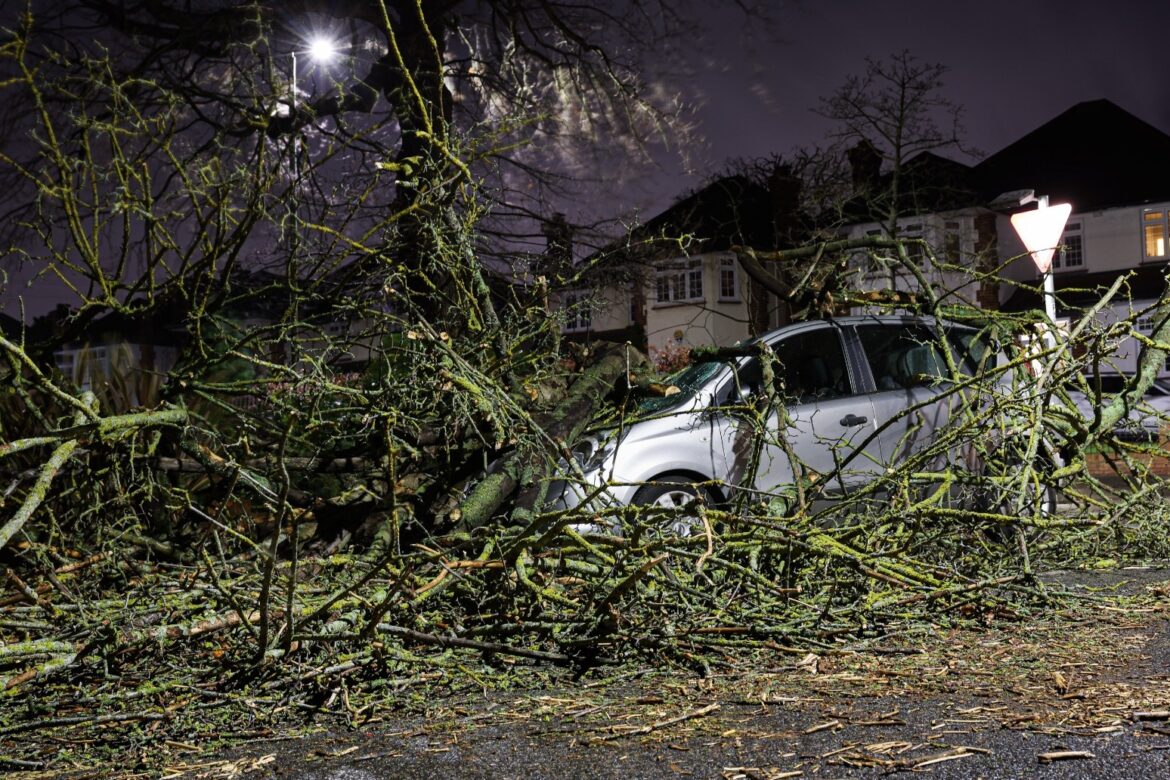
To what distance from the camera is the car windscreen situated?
24.0 feet

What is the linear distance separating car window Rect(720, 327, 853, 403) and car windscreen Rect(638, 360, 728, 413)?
27 centimetres

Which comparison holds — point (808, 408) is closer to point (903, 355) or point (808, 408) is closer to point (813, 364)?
point (813, 364)

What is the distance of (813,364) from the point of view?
777 centimetres

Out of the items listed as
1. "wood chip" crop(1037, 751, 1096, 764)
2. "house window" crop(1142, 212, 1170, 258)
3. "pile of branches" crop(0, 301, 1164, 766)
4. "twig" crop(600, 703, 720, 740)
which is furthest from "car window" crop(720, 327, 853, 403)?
"house window" crop(1142, 212, 1170, 258)

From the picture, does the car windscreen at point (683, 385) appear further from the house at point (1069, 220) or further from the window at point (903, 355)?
the house at point (1069, 220)

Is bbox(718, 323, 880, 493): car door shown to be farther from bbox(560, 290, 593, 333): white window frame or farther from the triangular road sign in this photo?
the triangular road sign

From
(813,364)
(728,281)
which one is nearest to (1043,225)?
(813,364)

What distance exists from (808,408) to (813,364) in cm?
51

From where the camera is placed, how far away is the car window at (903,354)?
7.91 metres

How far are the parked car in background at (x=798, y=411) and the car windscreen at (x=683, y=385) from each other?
0.01m

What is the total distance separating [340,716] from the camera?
371cm

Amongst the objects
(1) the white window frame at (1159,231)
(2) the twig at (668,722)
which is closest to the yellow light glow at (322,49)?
(2) the twig at (668,722)

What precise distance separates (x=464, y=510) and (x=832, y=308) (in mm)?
3410

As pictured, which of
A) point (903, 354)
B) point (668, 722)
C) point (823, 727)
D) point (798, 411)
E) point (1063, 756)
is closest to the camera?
point (1063, 756)
